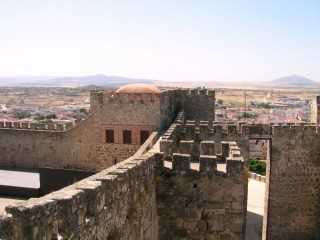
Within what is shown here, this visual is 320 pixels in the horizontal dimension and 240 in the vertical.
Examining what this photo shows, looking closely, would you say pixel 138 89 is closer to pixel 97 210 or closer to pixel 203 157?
pixel 203 157

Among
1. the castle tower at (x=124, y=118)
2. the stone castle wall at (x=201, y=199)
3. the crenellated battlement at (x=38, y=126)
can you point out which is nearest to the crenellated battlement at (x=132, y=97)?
the castle tower at (x=124, y=118)

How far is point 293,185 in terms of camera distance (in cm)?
1584

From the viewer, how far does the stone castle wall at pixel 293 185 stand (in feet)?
50.9

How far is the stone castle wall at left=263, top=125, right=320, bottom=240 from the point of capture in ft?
50.9

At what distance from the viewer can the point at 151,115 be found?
47.7 feet

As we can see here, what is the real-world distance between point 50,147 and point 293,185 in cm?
1004

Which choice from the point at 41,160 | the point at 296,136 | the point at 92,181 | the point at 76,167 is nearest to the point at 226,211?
the point at 92,181

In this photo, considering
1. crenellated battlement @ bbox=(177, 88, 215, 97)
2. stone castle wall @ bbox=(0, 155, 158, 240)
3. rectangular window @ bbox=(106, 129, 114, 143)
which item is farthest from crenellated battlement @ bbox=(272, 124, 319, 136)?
stone castle wall @ bbox=(0, 155, 158, 240)

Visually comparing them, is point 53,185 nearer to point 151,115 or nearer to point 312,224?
point 151,115

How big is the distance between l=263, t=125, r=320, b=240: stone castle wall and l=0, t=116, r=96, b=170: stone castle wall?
279 inches

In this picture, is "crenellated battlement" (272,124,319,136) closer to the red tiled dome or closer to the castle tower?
the castle tower

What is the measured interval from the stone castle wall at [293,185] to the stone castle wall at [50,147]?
7074 mm

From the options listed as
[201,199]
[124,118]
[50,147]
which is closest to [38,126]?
[50,147]

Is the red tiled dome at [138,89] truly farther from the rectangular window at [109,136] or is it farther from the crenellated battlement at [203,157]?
the crenellated battlement at [203,157]
